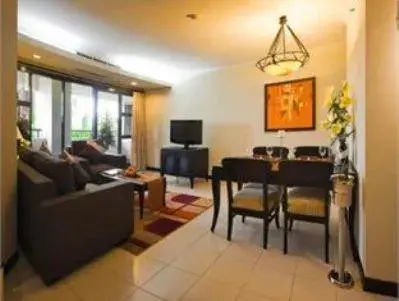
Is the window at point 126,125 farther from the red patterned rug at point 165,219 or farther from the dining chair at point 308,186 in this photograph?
the dining chair at point 308,186

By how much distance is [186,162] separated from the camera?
5594 mm

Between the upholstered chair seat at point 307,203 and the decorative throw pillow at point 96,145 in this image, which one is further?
the decorative throw pillow at point 96,145

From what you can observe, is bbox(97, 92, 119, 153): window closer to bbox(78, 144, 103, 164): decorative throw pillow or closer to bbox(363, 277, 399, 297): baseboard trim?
bbox(78, 144, 103, 164): decorative throw pillow

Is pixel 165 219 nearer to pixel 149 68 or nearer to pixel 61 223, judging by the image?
pixel 61 223

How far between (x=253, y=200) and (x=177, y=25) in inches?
103

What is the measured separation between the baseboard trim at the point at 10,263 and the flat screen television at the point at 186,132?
13.2 ft

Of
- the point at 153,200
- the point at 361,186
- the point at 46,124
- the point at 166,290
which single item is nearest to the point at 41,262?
the point at 166,290

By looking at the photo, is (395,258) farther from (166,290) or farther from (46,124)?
(46,124)

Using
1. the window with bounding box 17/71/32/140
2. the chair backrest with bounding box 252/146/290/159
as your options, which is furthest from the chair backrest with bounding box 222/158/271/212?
the window with bounding box 17/71/32/140

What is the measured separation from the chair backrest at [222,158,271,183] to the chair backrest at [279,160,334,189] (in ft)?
0.52

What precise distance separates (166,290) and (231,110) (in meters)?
4.46

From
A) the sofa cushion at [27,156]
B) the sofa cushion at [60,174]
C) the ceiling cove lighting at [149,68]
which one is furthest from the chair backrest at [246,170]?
the ceiling cove lighting at [149,68]

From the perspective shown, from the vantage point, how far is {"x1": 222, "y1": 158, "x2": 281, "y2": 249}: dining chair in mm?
2573

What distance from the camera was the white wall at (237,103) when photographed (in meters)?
4.69
